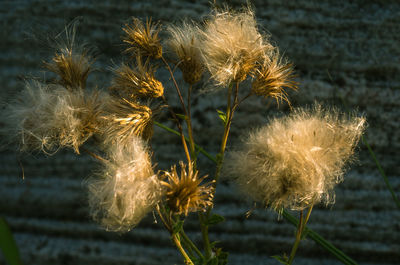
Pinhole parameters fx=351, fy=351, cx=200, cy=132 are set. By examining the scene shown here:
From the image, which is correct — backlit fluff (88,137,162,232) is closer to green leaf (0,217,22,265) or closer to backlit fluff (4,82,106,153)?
backlit fluff (4,82,106,153)

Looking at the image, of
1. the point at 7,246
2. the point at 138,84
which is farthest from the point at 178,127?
the point at 7,246

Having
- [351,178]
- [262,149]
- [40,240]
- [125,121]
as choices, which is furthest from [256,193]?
[40,240]

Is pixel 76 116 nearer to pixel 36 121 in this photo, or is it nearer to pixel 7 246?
pixel 36 121

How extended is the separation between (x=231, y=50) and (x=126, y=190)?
0.19m

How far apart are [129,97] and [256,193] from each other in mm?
177

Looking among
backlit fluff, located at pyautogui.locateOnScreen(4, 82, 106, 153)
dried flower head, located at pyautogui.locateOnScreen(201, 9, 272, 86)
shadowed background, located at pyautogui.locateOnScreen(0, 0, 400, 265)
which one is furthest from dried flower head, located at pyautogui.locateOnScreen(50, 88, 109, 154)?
shadowed background, located at pyautogui.locateOnScreen(0, 0, 400, 265)

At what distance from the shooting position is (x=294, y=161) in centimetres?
38

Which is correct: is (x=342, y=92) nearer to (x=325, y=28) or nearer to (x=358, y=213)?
(x=325, y=28)

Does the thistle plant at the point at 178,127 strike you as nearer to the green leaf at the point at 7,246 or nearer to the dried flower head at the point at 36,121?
the dried flower head at the point at 36,121

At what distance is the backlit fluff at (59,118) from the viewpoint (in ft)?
1.23

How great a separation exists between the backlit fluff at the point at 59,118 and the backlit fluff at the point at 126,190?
4 centimetres

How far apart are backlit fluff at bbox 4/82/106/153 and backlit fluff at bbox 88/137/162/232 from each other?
44 millimetres

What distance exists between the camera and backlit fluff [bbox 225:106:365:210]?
0.37 metres

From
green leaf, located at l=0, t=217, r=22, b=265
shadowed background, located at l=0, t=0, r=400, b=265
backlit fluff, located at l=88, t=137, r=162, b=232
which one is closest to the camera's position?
backlit fluff, located at l=88, t=137, r=162, b=232
